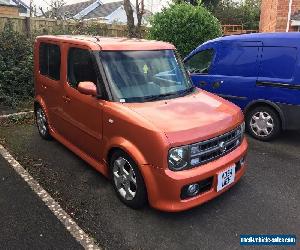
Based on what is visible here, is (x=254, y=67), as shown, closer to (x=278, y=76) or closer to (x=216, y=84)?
(x=278, y=76)

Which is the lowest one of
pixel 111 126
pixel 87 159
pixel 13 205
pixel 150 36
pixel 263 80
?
pixel 13 205

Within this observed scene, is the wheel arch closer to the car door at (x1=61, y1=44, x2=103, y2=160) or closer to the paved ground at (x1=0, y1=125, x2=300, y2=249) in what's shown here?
the paved ground at (x1=0, y1=125, x2=300, y2=249)

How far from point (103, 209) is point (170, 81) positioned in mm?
1849

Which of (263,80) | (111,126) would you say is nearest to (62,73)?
(111,126)

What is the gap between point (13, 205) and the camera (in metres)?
3.88

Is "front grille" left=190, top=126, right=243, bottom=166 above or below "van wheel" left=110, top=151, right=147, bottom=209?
above

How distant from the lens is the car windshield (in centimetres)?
397

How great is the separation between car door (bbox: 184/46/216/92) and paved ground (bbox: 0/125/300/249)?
203 centimetres

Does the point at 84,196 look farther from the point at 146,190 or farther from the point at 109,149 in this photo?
the point at 146,190

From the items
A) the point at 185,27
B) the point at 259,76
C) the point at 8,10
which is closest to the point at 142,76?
the point at 259,76

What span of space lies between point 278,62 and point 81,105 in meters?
3.51

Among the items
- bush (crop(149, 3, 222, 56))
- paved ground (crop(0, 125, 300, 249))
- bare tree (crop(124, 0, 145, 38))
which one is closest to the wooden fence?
bare tree (crop(124, 0, 145, 38))

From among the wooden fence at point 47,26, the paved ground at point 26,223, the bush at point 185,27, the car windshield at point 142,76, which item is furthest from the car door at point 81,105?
the wooden fence at point 47,26

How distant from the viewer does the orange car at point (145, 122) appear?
3.34 meters
